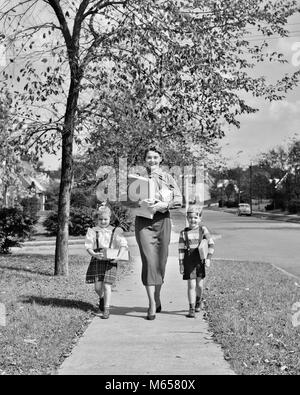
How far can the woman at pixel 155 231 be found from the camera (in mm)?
6613

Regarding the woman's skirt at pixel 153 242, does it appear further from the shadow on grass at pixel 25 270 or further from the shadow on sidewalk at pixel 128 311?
the shadow on grass at pixel 25 270

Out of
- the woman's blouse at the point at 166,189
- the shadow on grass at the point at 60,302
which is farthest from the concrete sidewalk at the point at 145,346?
the woman's blouse at the point at 166,189

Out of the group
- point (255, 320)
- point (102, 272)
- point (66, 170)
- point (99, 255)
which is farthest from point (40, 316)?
point (66, 170)

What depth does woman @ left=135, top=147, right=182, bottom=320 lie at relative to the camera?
6613 mm

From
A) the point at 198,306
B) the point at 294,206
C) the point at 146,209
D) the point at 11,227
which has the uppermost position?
the point at 146,209

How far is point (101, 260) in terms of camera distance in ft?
23.2

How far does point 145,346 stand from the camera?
5523 millimetres

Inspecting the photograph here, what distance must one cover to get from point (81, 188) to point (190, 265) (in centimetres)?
1809

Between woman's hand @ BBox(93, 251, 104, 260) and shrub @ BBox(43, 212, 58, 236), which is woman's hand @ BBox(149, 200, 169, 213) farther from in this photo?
shrub @ BBox(43, 212, 58, 236)

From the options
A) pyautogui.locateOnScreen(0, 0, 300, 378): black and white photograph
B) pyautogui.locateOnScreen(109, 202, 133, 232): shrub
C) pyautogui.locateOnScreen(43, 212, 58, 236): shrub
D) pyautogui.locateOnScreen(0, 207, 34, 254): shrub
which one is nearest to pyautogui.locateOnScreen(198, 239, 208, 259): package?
pyautogui.locateOnScreen(0, 0, 300, 378): black and white photograph

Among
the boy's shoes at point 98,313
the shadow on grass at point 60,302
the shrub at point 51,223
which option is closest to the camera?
the boy's shoes at point 98,313

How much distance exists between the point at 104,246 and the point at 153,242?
26.9 inches

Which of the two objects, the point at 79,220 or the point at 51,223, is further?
the point at 51,223

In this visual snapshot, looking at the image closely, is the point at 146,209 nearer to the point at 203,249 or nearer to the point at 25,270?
the point at 203,249
